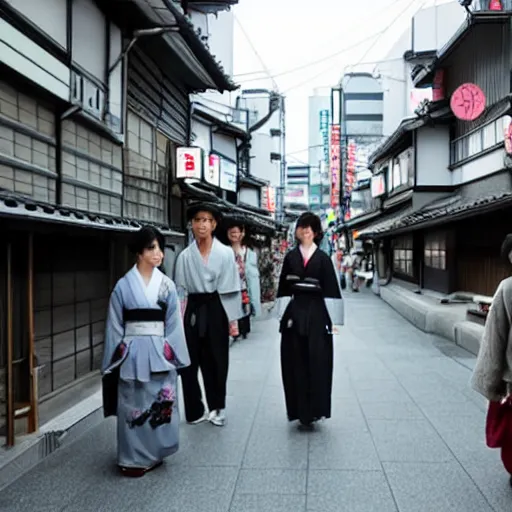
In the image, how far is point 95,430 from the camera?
239 inches

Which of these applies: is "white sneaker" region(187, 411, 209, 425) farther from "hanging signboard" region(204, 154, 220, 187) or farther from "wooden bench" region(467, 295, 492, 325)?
"hanging signboard" region(204, 154, 220, 187)

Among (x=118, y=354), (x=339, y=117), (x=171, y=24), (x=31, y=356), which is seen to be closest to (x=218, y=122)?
(x=339, y=117)

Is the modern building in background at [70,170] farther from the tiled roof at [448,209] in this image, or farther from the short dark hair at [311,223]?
the tiled roof at [448,209]

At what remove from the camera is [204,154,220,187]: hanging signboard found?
60.3ft

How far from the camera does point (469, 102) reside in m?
15.4

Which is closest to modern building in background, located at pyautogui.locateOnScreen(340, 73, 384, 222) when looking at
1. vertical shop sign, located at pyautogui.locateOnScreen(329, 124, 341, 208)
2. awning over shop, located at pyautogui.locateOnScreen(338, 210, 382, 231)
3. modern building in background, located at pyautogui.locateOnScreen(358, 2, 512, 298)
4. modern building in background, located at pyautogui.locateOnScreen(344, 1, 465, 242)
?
modern building in background, located at pyautogui.locateOnScreen(344, 1, 465, 242)

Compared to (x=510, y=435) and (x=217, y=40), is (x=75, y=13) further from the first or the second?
(x=217, y=40)

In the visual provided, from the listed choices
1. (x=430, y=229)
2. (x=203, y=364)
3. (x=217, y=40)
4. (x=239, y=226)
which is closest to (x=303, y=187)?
(x=217, y=40)

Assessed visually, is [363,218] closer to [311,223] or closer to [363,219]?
[363,219]

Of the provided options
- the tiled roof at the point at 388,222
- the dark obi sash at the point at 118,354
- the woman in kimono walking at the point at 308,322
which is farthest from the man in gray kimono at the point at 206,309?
the tiled roof at the point at 388,222

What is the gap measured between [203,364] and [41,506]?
2372 millimetres

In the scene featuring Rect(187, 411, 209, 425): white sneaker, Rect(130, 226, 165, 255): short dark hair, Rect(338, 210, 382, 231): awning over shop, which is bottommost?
Rect(187, 411, 209, 425): white sneaker

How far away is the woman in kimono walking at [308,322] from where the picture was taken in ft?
19.4

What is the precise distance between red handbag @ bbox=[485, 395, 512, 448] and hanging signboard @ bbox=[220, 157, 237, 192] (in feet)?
57.2
